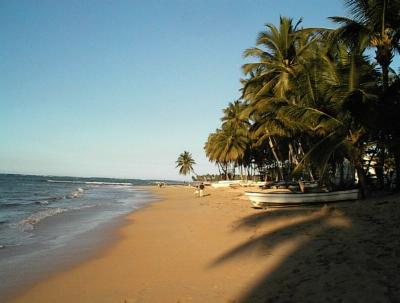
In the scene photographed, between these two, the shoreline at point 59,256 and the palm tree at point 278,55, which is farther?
the palm tree at point 278,55

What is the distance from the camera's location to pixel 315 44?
82.0 ft

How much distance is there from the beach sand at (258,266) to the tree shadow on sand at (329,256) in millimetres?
16

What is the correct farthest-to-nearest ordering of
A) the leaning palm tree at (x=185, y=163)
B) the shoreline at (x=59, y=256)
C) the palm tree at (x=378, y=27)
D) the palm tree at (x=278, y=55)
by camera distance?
the leaning palm tree at (x=185, y=163), the palm tree at (x=278, y=55), the palm tree at (x=378, y=27), the shoreline at (x=59, y=256)

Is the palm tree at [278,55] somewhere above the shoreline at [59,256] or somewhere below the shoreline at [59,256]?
above

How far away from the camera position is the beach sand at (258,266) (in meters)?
6.18

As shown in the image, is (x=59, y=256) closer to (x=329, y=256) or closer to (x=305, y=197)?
(x=329, y=256)

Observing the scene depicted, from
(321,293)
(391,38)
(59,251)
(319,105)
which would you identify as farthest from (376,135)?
(59,251)

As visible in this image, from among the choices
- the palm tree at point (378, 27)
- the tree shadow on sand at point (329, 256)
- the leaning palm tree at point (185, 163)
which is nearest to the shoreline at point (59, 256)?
the tree shadow on sand at point (329, 256)

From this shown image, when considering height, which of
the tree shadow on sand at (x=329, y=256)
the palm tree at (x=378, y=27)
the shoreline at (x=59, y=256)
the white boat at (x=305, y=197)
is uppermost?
the palm tree at (x=378, y=27)

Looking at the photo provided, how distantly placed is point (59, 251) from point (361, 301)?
9023 millimetres

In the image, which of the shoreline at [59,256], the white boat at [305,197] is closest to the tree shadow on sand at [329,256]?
the white boat at [305,197]

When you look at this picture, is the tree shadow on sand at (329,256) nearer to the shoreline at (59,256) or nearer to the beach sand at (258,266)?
the beach sand at (258,266)

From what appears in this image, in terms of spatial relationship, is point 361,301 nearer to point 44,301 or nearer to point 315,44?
point 44,301

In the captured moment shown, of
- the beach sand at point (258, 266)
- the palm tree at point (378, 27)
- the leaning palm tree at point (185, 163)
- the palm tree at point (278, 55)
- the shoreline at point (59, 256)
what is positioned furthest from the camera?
the leaning palm tree at point (185, 163)
